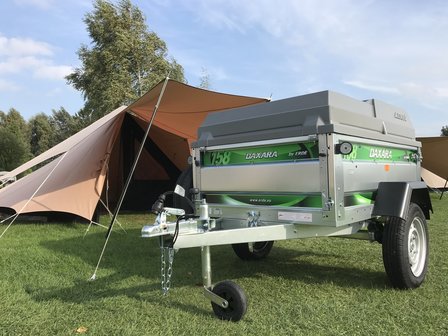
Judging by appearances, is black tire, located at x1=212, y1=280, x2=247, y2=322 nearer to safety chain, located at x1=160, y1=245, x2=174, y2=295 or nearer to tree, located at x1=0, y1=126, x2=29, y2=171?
safety chain, located at x1=160, y1=245, x2=174, y2=295

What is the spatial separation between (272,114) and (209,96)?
13.9 ft

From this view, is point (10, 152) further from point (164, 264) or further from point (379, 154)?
point (379, 154)

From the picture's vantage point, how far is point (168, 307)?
3.91 meters

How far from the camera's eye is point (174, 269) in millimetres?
5352

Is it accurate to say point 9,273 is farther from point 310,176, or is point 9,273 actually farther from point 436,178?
point 436,178

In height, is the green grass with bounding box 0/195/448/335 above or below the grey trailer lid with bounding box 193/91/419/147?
below

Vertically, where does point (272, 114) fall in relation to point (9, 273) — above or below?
above

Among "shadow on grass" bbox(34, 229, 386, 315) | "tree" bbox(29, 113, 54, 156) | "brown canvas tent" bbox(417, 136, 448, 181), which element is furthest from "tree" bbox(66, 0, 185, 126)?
"tree" bbox(29, 113, 54, 156)

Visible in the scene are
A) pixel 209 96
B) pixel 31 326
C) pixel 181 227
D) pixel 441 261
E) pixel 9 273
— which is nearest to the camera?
pixel 31 326

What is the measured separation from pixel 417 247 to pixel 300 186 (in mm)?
1785

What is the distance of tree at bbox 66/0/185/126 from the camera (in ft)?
80.8

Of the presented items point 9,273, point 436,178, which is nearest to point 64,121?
point 436,178

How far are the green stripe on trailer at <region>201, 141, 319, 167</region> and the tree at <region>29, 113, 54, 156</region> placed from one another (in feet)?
198

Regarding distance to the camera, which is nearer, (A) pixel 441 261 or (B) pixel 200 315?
(B) pixel 200 315
